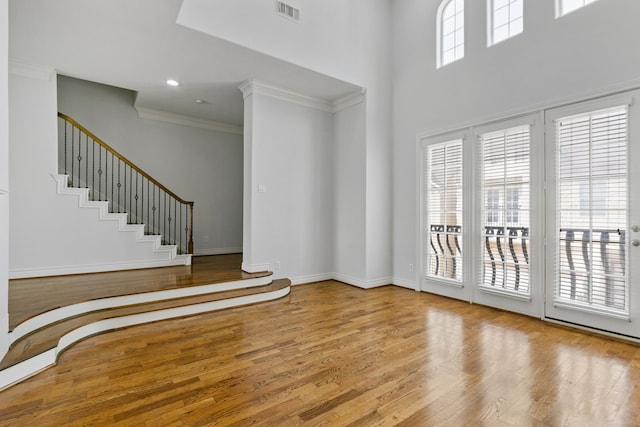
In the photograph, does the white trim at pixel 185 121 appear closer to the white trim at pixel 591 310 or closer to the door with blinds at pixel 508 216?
the door with blinds at pixel 508 216

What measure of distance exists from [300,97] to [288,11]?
1.37 meters

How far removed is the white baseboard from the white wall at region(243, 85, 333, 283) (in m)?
1.63

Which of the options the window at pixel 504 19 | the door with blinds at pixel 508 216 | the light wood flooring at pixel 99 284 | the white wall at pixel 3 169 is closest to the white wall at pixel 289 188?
the light wood flooring at pixel 99 284

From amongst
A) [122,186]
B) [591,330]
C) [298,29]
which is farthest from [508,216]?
[122,186]

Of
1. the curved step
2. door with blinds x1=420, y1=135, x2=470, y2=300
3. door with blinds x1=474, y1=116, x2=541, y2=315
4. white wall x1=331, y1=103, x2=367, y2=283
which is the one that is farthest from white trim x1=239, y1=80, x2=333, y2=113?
the curved step

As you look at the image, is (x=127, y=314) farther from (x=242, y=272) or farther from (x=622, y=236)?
(x=622, y=236)

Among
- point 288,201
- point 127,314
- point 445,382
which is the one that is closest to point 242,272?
point 288,201

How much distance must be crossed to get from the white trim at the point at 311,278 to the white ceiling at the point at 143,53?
3.16 metres

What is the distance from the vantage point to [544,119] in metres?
3.70

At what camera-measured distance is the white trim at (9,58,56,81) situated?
14.3 feet

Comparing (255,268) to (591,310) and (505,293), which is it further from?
(591,310)

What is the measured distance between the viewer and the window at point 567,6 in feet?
11.6

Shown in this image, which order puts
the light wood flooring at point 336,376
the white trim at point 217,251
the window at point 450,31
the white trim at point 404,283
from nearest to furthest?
the light wood flooring at point 336,376, the window at point 450,31, the white trim at point 404,283, the white trim at point 217,251

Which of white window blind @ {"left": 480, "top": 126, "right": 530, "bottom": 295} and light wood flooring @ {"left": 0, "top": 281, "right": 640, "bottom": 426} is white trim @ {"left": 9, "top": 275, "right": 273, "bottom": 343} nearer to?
light wood flooring @ {"left": 0, "top": 281, "right": 640, "bottom": 426}
